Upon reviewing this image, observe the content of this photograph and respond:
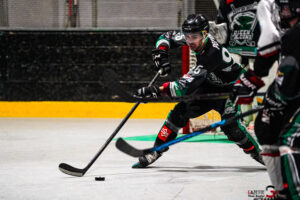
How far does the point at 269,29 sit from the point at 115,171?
69.6 inches

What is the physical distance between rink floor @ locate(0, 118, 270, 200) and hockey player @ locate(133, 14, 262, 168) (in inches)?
9.4

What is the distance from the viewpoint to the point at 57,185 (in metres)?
3.21

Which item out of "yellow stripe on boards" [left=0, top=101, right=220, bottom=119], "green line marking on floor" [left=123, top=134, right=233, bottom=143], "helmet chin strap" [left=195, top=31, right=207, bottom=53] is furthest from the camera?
"yellow stripe on boards" [left=0, top=101, right=220, bottom=119]

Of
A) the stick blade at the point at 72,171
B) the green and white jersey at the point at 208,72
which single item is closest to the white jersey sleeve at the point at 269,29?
the green and white jersey at the point at 208,72

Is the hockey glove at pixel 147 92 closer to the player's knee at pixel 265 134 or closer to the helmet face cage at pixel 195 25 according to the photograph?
the helmet face cage at pixel 195 25

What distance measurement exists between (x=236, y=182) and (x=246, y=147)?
40cm

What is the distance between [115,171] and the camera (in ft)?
11.9

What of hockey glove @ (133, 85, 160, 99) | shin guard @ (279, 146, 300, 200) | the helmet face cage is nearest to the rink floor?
hockey glove @ (133, 85, 160, 99)

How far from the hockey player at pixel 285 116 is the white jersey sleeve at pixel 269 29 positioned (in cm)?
2

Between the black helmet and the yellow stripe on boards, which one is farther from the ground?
the black helmet

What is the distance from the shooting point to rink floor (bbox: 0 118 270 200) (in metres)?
2.99

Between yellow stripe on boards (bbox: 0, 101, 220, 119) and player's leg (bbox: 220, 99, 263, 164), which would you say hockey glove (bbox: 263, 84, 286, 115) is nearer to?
player's leg (bbox: 220, 99, 263, 164)

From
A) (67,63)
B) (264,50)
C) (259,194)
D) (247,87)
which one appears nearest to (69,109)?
(67,63)

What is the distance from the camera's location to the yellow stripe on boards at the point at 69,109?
6676mm
